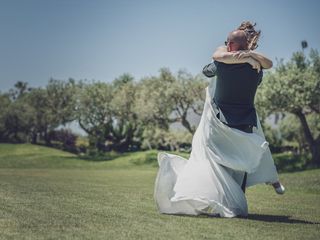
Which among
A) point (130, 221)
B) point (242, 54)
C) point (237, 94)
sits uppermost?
point (242, 54)

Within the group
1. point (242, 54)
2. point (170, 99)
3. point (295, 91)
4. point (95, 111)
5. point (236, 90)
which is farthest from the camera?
point (95, 111)

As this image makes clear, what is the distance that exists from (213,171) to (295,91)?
34.8 metres

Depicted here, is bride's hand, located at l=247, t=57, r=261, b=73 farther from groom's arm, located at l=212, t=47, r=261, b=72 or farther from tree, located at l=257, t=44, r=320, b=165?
tree, located at l=257, t=44, r=320, b=165

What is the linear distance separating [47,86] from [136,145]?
1606 cm

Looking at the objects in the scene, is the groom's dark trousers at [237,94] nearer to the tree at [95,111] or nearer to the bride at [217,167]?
the bride at [217,167]

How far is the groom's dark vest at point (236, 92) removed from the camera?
8.44m

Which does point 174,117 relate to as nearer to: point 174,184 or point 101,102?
point 101,102

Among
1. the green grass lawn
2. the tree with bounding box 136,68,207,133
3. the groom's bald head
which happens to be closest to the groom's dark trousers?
the groom's bald head

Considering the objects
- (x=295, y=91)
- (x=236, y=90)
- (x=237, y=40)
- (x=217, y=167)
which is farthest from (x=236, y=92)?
(x=295, y=91)

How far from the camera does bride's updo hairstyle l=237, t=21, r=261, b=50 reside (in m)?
8.47

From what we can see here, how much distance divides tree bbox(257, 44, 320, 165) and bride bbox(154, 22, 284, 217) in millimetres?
33405

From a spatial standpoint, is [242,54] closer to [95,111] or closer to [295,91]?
[295,91]

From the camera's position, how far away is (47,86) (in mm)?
86438

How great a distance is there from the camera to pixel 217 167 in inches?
332
